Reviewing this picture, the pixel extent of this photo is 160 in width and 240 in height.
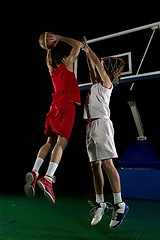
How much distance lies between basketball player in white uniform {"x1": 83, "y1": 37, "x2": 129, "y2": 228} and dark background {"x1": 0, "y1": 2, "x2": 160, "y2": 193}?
2.01m

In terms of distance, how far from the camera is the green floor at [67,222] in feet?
8.23

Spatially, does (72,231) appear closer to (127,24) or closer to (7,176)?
(127,24)

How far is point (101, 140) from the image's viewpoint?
8.63 feet

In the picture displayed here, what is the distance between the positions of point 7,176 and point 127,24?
4.64 m

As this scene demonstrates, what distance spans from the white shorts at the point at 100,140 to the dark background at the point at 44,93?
2.13m

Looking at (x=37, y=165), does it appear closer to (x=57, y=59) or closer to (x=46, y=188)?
(x=46, y=188)

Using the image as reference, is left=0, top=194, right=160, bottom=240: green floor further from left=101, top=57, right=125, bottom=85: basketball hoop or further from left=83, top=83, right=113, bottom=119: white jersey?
left=101, top=57, right=125, bottom=85: basketball hoop

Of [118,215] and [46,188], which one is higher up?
[46,188]

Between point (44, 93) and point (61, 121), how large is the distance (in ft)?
14.5

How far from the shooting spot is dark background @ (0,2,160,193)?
5641mm

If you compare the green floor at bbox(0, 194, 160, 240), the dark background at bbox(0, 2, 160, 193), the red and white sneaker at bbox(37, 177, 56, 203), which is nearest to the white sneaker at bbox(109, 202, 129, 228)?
the green floor at bbox(0, 194, 160, 240)

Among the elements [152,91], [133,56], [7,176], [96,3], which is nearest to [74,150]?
[7,176]

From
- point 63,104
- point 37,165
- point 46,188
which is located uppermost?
point 63,104

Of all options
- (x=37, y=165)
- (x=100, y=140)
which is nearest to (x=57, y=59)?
(x=100, y=140)
